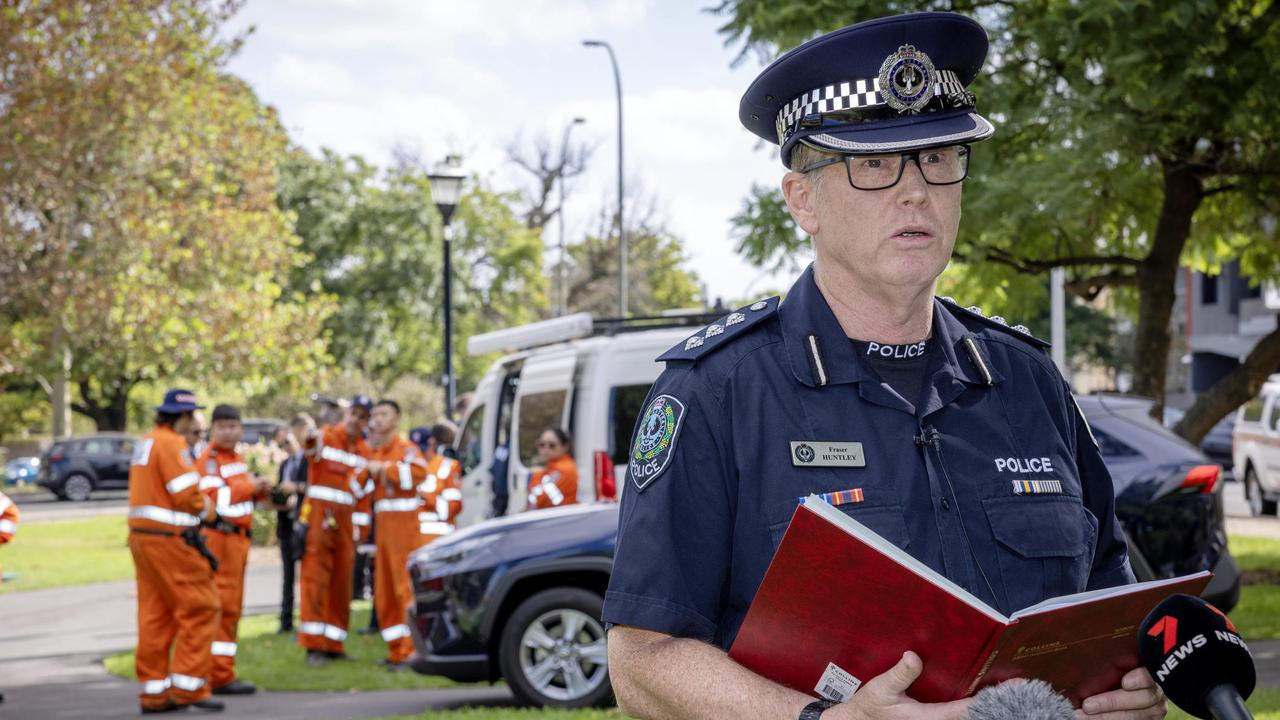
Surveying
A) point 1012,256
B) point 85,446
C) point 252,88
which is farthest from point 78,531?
point 1012,256

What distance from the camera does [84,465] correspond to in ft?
116

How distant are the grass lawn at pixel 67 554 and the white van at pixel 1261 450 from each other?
53.7 feet

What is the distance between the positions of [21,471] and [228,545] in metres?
34.5

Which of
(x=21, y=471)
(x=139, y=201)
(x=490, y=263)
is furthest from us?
(x=490, y=263)

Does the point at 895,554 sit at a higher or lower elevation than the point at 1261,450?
higher

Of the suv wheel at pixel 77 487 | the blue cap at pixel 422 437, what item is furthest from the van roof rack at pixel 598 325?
the suv wheel at pixel 77 487

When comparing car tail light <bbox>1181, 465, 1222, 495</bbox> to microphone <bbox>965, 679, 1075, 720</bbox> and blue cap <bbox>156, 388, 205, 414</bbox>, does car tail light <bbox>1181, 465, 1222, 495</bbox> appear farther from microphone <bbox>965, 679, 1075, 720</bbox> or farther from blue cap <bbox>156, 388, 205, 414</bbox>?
microphone <bbox>965, 679, 1075, 720</bbox>

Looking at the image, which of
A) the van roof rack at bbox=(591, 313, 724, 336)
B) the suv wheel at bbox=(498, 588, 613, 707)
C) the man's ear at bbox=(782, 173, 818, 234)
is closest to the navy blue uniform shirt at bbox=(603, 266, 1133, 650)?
the man's ear at bbox=(782, 173, 818, 234)

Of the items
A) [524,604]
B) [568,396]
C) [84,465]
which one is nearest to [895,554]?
[524,604]

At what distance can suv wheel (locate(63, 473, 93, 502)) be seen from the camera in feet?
116

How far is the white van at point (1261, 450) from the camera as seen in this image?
2117 centimetres

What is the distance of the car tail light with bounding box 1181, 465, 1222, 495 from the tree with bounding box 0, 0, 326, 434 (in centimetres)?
1813

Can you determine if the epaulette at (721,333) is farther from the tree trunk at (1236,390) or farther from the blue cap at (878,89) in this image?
the tree trunk at (1236,390)

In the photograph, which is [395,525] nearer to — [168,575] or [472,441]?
[472,441]
